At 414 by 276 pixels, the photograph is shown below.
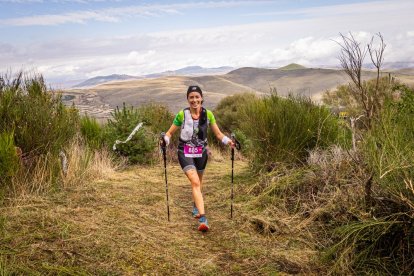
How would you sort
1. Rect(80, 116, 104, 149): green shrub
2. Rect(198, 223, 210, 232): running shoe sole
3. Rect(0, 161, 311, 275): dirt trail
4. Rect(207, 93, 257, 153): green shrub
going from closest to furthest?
Rect(0, 161, 311, 275): dirt trail
Rect(198, 223, 210, 232): running shoe sole
Rect(80, 116, 104, 149): green shrub
Rect(207, 93, 257, 153): green shrub

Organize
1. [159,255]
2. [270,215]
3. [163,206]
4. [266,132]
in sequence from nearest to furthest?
[159,255] → [270,215] → [163,206] → [266,132]

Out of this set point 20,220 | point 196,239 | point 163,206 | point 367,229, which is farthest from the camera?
point 163,206

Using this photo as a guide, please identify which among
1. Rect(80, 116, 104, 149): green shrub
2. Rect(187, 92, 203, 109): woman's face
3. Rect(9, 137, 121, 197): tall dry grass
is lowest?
Rect(9, 137, 121, 197): tall dry grass

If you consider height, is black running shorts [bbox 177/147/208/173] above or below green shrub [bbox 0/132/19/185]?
below

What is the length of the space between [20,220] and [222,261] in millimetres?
2421

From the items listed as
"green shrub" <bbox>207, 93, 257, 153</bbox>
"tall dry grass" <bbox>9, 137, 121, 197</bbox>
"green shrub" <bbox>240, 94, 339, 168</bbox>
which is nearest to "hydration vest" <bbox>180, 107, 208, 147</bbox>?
"green shrub" <bbox>240, 94, 339, 168</bbox>

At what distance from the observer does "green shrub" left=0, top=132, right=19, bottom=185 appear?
507 cm

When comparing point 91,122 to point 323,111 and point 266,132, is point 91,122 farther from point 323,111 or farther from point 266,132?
point 323,111

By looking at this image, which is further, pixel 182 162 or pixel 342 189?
pixel 182 162

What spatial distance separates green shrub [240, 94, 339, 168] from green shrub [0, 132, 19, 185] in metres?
3.99

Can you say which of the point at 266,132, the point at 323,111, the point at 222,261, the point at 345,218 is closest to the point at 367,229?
the point at 345,218

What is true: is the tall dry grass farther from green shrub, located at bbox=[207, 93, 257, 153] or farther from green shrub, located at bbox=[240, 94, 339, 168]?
green shrub, located at bbox=[207, 93, 257, 153]

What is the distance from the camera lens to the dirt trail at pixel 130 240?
12.3 feet

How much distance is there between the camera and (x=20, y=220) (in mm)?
4426
